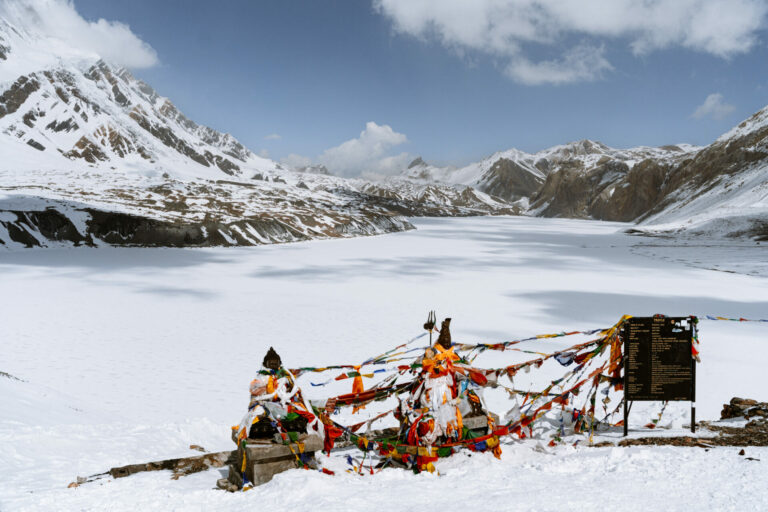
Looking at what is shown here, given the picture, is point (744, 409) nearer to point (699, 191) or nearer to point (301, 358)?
point (301, 358)

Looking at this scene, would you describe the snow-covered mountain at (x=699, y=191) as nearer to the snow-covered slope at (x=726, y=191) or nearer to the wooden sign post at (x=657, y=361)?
the snow-covered slope at (x=726, y=191)

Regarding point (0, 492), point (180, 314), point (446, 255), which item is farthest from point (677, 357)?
point (446, 255)

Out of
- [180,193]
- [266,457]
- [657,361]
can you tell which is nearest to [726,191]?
[657,361]

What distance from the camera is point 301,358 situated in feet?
36.5

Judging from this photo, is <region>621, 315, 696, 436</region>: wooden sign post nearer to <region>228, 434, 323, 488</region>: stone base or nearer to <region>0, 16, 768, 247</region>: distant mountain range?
<region>228, 434, 323, 488</region>: stone base

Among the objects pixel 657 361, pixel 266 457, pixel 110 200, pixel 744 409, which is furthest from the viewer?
pixel 110 200

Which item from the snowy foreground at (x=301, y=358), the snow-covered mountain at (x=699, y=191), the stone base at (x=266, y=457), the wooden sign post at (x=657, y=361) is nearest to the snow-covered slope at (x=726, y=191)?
the snow-covered mountain at (x=699, y=191)

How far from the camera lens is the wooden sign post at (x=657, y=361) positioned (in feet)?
19.4

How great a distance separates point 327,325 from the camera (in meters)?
14.3

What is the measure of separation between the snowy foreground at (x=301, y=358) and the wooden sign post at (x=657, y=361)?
2.66 feet

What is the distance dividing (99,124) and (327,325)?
197635 mm

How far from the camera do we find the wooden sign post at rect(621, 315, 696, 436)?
19.4 feet

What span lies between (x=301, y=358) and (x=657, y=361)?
25.2 ft

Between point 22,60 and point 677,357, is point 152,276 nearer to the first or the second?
point 677,357
